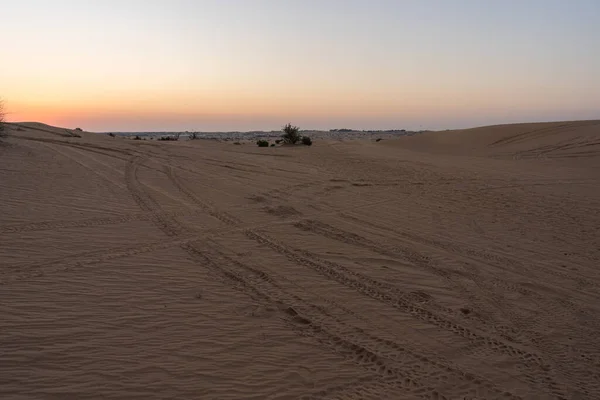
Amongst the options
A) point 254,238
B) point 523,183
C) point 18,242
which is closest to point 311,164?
point 523,183

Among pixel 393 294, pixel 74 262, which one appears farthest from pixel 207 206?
pixel 393 294

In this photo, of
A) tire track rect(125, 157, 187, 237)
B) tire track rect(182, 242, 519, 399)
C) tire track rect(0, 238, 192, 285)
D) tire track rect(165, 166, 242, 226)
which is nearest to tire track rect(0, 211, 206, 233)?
tire track rect(125, 157, 187, 237)

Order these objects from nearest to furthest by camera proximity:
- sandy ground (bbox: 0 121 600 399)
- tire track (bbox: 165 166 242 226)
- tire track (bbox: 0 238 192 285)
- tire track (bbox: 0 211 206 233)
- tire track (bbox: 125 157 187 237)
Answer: sandy ground (bbox: 0 121 600 399) → tire track (bbox: 0 238 192 285) → tire track (bbox: 0 211 206 233) → tire track (bbox: 125 157 187 237) → tire track (bbox: 165 166 242 226)

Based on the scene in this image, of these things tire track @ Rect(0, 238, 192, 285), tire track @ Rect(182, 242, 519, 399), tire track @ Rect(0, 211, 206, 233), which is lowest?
tire track @ Rect(182, 242, 519, 399)

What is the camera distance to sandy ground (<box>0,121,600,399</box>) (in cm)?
417

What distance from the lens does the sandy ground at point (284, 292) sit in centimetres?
417

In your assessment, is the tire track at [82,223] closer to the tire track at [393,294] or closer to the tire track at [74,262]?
the tire track at [74,262]

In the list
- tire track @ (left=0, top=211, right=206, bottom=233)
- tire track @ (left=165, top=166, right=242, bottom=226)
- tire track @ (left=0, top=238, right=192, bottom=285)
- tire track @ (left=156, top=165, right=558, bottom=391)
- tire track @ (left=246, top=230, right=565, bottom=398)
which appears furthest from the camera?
tire track @ (left=165, top=166, right=242, bottom=226)

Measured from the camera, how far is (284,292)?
6016 mm

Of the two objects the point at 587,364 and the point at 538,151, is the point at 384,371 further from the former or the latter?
the point at 538,151

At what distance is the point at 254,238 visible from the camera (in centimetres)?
845

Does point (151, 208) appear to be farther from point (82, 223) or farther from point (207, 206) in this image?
point (82, 223)

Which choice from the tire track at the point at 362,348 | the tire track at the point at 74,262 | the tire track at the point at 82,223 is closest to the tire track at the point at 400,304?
the tire track at the point at 362,348

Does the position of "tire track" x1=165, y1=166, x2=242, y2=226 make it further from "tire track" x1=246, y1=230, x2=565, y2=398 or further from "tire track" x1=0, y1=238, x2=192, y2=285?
"tire track" x1=0, y1=238, x2=192, y2=285
